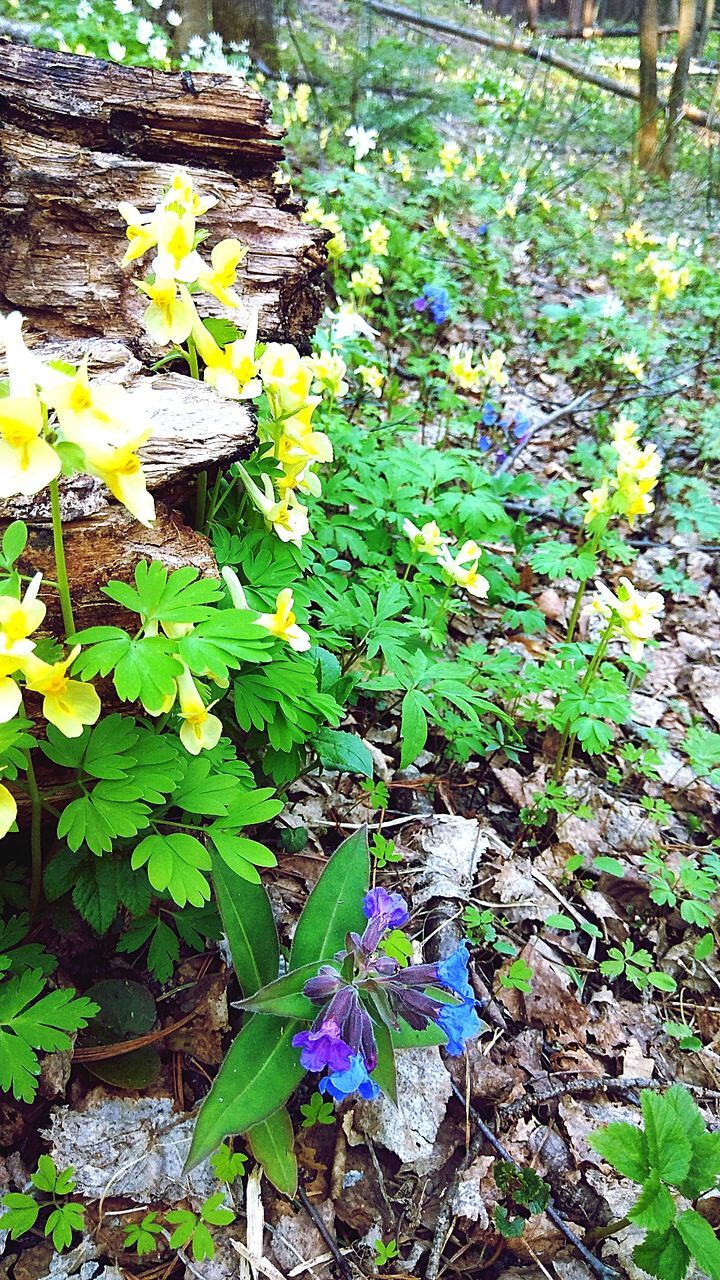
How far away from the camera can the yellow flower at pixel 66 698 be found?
1.15 meters

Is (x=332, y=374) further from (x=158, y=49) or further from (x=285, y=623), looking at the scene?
(x=158, y=49)

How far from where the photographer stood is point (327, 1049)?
52.3 inches

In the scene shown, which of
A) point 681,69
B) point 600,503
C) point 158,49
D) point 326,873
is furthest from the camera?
point 681,69

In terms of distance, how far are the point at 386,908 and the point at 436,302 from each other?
13.2 feet

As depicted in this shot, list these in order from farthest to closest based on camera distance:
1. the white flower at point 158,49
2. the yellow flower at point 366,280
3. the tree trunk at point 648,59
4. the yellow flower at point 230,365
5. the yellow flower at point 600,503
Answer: the tree trunk at point 648,59
the white flower at point 158,49
the yellow flower at point 366,280
the yellow flower at point 600,503
the yellow flower at point 230,365

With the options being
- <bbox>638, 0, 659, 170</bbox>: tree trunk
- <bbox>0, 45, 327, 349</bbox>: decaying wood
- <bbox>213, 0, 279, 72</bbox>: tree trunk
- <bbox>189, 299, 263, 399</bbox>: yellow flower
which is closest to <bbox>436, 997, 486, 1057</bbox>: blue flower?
<bbox>189, 299, 263, 399</bbox>: yellow flower

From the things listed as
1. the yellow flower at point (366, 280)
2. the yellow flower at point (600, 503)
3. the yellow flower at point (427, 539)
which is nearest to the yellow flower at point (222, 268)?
the yellow flower at point (427, 539)

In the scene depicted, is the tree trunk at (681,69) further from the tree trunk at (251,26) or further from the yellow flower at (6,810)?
the yellow flower at (6,810)

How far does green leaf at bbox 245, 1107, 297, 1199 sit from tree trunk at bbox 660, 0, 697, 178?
806 cm

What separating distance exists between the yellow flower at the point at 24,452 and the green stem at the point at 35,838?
0.46m

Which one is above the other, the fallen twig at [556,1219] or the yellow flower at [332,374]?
the yellow flower at [332,374]

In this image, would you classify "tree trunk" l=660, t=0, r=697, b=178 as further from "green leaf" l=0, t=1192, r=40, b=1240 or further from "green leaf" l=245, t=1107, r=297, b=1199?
"green leaf" l=0, t=1192, r=40, b=1240

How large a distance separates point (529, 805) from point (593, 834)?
0.23 m

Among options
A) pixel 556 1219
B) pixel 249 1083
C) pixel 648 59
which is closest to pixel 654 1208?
pixel 556 1219
